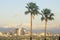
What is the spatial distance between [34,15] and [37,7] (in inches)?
117

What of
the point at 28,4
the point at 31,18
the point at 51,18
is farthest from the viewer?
the point at 51,18

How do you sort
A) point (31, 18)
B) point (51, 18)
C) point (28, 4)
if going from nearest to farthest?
1. point (31, 18)
2. point (28, 4)
3. point (51, 18)

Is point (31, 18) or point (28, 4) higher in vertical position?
point (28, 4)

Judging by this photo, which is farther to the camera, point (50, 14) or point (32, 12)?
point (50, 14)

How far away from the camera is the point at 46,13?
197 feet

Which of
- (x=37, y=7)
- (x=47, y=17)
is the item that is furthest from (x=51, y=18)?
(x=37, y=7)

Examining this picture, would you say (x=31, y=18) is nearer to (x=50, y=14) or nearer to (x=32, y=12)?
(x=32, y=12)

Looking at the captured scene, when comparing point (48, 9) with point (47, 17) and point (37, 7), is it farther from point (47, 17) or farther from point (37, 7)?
point (37, 7)

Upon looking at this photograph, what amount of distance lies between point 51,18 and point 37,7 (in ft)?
23.0

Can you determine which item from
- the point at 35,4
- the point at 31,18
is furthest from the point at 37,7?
the point at 31,18

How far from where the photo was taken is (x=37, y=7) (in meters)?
54.9

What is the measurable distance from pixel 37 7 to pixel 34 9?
1.09 meters

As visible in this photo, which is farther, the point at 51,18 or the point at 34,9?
the point at 51,18

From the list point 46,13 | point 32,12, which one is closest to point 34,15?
point 32,12
